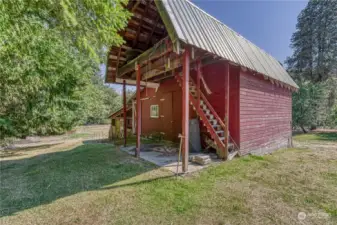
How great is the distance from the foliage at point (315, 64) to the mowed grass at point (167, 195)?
42.4 ft

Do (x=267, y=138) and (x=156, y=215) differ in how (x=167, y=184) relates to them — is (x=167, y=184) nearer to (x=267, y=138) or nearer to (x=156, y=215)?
(x=156, y=215)

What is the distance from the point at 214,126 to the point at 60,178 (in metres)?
4.61

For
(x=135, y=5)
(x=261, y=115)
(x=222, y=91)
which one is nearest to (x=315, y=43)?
(x=261, y=115)

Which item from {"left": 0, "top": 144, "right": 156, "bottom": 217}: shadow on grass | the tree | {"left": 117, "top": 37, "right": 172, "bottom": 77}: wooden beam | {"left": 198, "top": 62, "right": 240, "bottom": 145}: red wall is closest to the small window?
{"left": 117, "top": 37, "right": 172, "bottom": 77}: wooden beam

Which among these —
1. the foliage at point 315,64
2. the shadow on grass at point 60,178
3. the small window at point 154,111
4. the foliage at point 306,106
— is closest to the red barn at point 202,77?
the small window at point 154,111

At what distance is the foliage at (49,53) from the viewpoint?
9.39 feet

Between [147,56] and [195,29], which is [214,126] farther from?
[147,56]

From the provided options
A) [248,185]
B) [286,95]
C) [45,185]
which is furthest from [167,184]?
[286,95]

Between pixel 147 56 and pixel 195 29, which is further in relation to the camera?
pixel 147 56

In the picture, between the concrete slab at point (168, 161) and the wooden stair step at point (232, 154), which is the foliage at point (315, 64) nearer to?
the wooden stair step at point (232, 154)

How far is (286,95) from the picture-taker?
973cm

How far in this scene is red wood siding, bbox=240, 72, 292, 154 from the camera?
6.17 meters

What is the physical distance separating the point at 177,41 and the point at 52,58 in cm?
496

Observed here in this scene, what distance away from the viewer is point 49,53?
5773 millimetres
